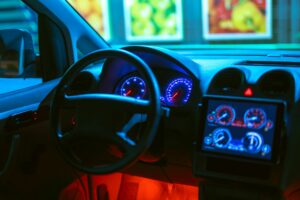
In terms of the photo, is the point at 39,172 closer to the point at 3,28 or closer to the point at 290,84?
the point at 3,28

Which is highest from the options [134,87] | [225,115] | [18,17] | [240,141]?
[18,17]

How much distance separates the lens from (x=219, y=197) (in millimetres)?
2016

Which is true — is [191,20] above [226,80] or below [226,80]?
above

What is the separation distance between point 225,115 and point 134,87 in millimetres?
497

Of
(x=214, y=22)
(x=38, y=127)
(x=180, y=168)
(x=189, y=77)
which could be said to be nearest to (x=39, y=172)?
(x=38, y=127)

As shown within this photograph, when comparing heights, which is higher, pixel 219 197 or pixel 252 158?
pixel 252 158

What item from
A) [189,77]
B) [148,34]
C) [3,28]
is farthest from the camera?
[148,34]

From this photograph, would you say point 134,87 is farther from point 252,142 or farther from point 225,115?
point 252,142

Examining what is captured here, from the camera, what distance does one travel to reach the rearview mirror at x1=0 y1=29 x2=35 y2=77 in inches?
105

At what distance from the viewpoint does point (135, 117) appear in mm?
1949

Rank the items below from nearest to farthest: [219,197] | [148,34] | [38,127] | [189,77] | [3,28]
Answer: [219,197] < [189,77] < [38,127] < [3,28] < [148,34]

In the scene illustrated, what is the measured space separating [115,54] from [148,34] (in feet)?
15.3

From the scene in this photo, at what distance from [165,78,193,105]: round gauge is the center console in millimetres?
153

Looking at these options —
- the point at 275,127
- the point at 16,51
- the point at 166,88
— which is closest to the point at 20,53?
the point at 16,51
